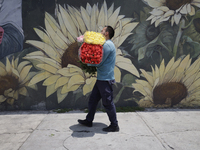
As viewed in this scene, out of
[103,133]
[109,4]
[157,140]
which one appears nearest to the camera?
[157,140]

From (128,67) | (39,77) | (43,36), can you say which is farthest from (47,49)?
(128,67)

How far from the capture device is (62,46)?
451cm

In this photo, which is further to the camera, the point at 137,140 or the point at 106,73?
the point at 106,73

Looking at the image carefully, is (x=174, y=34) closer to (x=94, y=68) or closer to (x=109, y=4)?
(x=109, y=4)

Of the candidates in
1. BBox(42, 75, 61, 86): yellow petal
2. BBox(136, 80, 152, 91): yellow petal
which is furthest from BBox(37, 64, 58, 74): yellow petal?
BBox(136, 80, 152, 91): yellow petal

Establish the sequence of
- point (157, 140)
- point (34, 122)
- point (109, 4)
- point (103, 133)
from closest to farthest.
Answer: point (157, 140)
point (103, 133)
point (34, 122)
point (109, 4)

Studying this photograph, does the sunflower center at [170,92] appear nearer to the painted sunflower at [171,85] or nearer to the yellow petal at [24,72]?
the painted sunflower at [171,85]

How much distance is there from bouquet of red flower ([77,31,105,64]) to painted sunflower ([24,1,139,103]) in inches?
55.4

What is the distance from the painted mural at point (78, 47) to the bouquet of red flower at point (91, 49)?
4.64 feet

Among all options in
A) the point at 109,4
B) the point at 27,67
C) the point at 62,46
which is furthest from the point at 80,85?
the point at 109,4

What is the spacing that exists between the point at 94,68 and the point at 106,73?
28 centimetres

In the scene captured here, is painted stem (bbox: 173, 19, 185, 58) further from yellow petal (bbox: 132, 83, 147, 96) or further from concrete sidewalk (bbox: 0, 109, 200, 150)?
concrete sidewalk (bbox: 0, 109, 200, 150)

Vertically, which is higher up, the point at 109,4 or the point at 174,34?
the point at 109,4

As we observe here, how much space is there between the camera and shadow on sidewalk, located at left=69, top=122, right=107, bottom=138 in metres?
3.32
